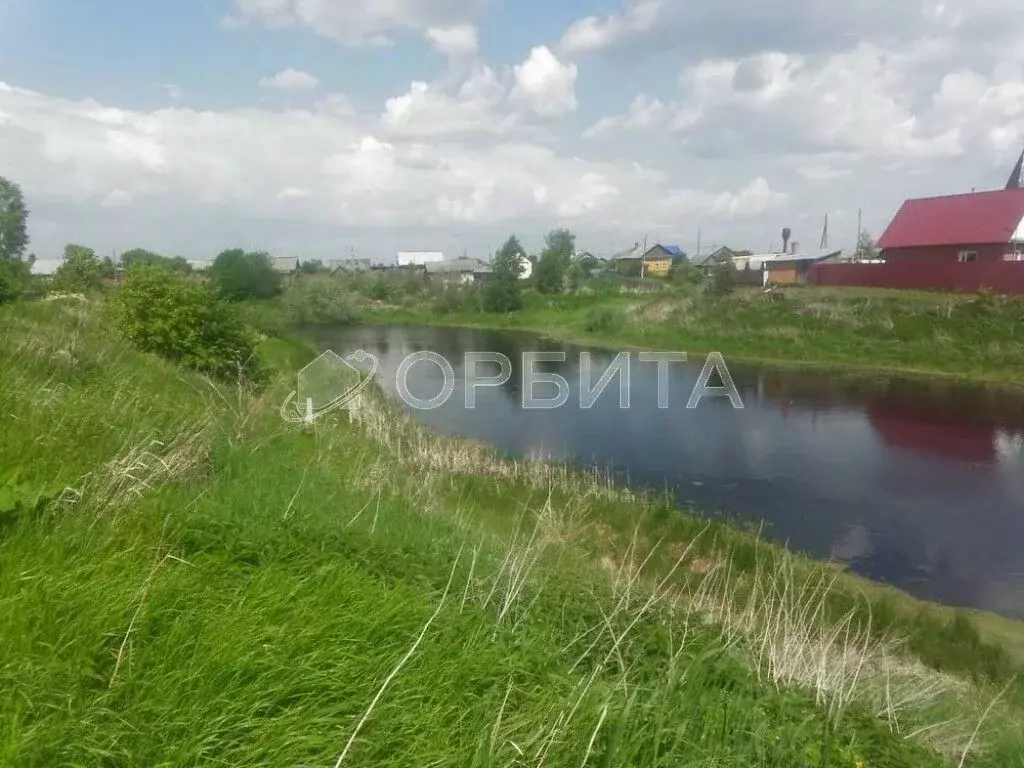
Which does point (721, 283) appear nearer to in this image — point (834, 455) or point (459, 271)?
point (834, 455)

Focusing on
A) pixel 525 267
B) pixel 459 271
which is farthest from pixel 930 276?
pixel 459 271

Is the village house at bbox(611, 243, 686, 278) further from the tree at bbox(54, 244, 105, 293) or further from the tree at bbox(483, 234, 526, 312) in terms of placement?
the tree at bbox(54, 244, 105, 293)

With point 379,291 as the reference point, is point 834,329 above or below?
below

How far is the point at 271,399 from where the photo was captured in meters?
8.80

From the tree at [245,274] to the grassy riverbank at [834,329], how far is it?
1332cm

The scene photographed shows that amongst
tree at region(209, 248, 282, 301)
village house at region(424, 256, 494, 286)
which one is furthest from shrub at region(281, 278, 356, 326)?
village house at region(424, 256, 494, 286)

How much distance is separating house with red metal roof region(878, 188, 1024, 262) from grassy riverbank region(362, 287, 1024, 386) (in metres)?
3.60

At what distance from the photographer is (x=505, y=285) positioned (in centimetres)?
3991

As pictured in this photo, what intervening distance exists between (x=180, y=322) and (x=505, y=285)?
3061 cm

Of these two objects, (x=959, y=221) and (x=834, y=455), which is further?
(x=959, y=221)

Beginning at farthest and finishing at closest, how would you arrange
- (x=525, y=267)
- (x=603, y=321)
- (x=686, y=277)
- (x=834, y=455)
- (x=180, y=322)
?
(x=525, y=267) < (x=686, y=277) < (x=603, y=321) < (x=834, y=455) < (x=180, y=322)

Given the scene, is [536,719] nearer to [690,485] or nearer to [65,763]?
[65,763]

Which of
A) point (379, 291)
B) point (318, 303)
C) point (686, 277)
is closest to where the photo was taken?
point (318, 303)

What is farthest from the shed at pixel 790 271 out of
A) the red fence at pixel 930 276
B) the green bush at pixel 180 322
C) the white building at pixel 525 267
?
the green bush at pixel 180 322
